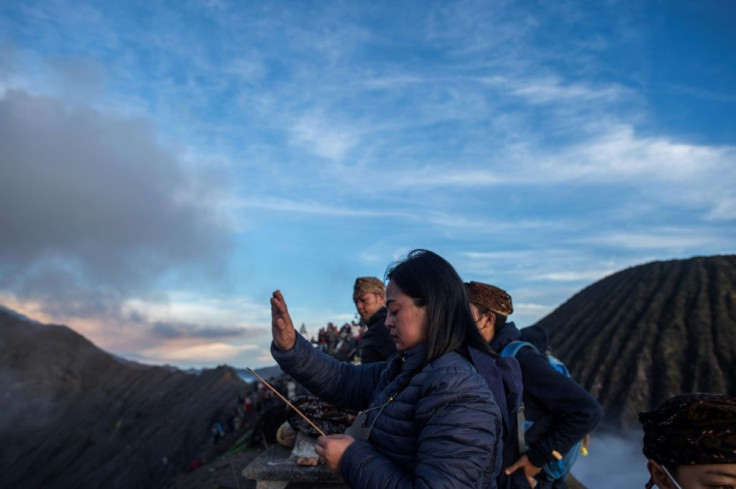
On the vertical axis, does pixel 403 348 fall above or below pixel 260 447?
above

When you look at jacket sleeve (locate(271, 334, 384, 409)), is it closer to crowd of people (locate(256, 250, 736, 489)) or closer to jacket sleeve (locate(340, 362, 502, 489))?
crowd of people (locate(256, 250, 736, 489))

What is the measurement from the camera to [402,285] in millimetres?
2324

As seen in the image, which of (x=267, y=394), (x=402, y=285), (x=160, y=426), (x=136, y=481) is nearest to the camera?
A: (x=402, y=285)

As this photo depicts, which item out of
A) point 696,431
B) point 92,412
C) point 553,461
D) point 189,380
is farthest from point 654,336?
point 92,412

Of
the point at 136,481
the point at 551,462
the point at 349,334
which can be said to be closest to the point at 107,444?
→ the point at 136,481

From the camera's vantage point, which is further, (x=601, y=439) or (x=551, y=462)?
(x=601, y=439)

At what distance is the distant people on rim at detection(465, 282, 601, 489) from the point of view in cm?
372

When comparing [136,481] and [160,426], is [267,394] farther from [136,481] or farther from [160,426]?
[160,426]

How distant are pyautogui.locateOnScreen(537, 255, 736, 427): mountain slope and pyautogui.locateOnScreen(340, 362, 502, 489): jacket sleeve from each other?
112ft

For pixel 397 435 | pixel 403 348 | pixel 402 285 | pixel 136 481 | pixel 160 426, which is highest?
pixel 402 285

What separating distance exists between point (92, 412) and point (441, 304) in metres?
54.7

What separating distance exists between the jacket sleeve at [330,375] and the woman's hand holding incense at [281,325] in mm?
42

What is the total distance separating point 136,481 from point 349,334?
25.2 metres

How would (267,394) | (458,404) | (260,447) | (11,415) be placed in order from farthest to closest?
1. (11,415)
2. (267,394)
3. (260,447)
4. (458,404)
